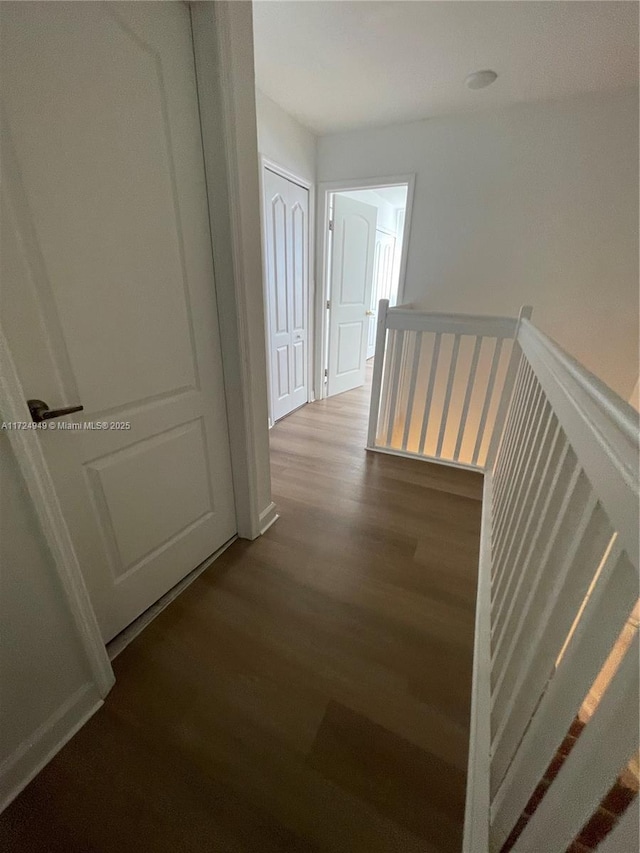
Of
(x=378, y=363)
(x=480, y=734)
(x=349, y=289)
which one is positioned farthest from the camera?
(x=349, y=289)

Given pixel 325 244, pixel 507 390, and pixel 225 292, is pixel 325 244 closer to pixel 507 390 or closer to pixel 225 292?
pixel 507 390

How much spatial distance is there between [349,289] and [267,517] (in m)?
2.75

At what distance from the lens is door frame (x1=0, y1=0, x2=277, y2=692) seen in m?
0.77

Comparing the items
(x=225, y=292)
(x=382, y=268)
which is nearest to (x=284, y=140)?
(x=225, y=292)

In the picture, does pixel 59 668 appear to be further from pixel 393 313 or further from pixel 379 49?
pixel 379 49

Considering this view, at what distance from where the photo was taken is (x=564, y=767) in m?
0.47

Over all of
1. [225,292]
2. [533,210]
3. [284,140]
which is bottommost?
[225,292]

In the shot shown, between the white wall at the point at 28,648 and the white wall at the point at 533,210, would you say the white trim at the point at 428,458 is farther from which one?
the white wall at the point at 28,648

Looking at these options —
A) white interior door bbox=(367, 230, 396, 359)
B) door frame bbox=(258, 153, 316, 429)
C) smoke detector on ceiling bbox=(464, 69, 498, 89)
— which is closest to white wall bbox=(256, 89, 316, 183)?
door frame bbox=(258, 153, 316, 429)

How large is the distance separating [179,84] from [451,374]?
1811mm

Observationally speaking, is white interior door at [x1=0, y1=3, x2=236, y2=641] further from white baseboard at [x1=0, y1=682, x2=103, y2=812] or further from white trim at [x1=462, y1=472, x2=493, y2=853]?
white trim at [x1=462, y1=472, x2=493, y2=853]

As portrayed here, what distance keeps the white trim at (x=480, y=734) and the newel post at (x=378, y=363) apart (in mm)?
1269

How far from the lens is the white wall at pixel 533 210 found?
2393mm

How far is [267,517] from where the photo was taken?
69.5 inches
